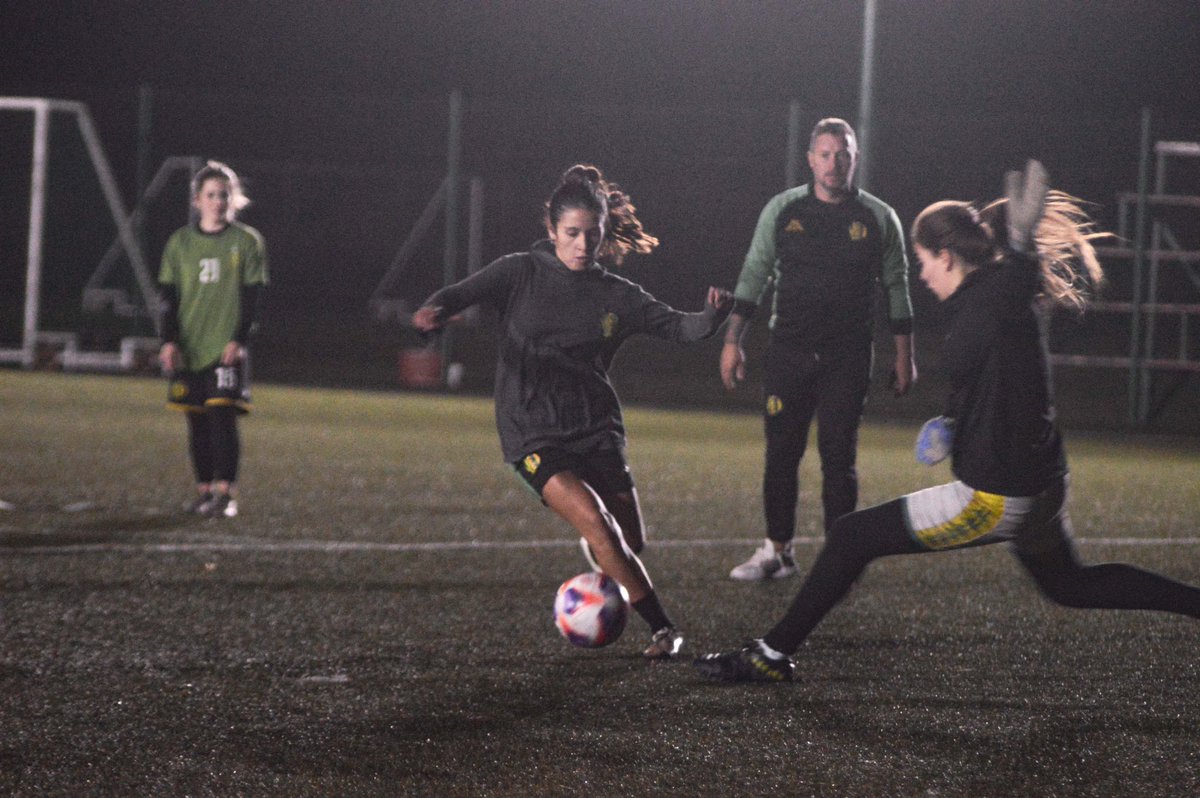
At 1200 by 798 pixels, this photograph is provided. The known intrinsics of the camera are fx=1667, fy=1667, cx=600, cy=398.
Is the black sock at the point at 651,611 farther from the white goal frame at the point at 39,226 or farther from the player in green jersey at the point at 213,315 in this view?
the white goal frame at the point at 39,226

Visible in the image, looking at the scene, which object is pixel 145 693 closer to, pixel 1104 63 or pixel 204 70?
pixel 1104 63

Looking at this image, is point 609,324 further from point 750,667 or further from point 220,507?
point 220,507

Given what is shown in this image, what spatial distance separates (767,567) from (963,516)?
2.67m

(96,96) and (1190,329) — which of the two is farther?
(96,96)

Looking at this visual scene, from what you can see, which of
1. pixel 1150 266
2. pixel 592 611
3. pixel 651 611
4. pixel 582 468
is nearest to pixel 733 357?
pixel 582 468

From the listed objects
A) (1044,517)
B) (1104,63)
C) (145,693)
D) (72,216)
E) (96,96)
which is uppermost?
(1104,63)

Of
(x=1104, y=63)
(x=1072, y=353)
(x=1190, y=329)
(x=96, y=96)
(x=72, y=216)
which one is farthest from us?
(x=1104, y=63)

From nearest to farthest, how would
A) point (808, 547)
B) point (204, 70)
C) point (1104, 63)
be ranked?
point (808, 547), point (1104, 63), point (204, 70)

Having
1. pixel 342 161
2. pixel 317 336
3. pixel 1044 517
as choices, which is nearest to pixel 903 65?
pixel 342 161

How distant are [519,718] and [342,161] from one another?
92.4 ft

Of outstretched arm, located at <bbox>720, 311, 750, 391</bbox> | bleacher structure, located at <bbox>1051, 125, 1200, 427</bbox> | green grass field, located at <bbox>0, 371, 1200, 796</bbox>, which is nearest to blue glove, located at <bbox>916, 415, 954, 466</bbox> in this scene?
green grass field, located at <bbox>0, 371, 1200, 796</bbox>

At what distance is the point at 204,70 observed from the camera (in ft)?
115

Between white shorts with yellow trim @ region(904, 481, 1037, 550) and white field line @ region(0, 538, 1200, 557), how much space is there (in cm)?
353

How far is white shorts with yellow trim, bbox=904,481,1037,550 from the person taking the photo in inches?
179
